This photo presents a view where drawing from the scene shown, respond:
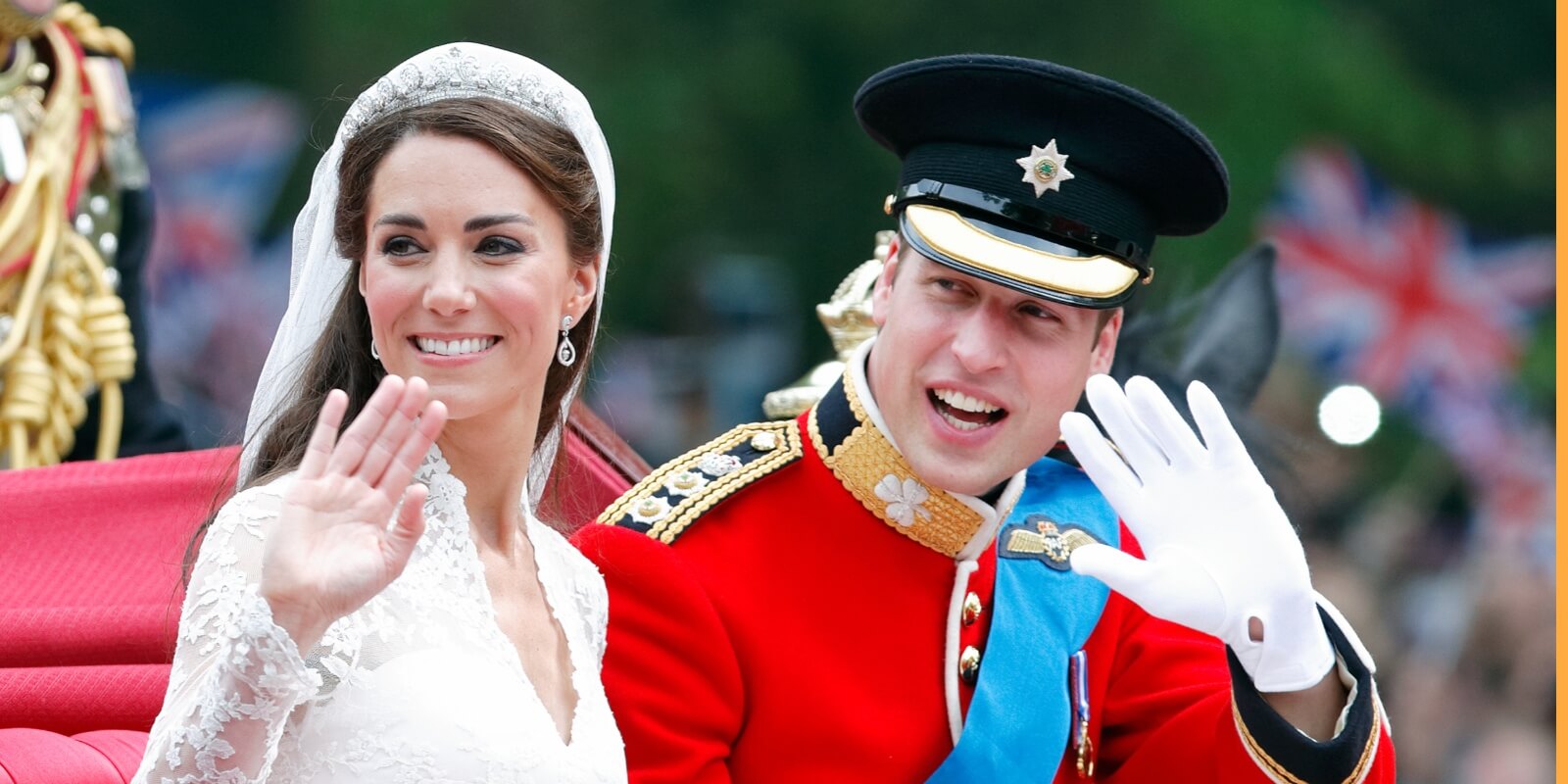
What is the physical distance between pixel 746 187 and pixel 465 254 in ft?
13.5

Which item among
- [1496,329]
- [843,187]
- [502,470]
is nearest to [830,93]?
[843,187]

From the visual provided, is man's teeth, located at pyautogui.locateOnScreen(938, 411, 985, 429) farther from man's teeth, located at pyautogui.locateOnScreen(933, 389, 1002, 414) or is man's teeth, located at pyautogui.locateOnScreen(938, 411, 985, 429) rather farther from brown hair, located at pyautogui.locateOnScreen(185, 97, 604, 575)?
brown hair, located at pyautogui.locateOnScreen(185, 97, 604, 575)

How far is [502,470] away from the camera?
2125mm

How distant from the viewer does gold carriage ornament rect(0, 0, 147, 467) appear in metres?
3.38

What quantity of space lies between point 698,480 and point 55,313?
1.42m

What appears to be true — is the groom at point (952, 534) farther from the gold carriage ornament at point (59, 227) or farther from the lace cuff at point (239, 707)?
the gold carriage ornament at point (59, 227)

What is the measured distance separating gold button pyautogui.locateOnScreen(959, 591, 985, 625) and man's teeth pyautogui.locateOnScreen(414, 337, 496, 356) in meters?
0.79

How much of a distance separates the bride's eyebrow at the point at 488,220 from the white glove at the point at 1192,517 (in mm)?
616

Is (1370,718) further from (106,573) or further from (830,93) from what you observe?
(830,93)

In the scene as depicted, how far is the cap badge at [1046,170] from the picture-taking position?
8.11 feet

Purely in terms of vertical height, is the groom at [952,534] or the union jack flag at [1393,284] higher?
the union jack flag at [1393,284]

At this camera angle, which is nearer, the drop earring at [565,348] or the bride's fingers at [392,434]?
the bride's fingers at [392,434]

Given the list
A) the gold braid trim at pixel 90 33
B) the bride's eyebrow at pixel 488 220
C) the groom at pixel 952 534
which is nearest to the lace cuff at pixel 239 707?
the bride's eyebrow at pixel 488 220

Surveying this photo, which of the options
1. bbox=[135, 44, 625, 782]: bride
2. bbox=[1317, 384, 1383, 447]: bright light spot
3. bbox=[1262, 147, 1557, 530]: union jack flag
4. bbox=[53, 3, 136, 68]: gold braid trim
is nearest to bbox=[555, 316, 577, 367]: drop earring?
bbox=[135, 44, 625, 782]: bride
